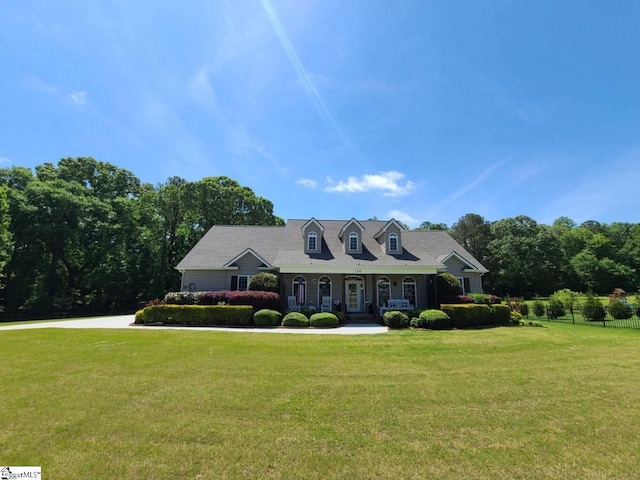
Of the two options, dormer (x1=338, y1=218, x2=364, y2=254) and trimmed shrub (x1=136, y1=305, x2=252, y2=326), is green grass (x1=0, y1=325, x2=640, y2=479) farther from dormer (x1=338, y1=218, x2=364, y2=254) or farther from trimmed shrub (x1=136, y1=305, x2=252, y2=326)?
dormer (x1=338, y1=218, x2=364, y2=254)

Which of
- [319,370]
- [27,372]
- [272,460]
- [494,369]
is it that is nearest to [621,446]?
[494,369]

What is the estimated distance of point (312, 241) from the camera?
23.9m

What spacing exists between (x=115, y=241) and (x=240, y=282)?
67.4 feet

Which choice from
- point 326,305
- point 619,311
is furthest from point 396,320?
point 619,311

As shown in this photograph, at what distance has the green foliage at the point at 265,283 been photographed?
2005cm

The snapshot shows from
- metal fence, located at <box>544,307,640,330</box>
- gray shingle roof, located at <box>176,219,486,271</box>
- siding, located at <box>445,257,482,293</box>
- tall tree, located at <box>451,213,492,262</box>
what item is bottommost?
metal fence, located at <box>544,307,640,330</box>

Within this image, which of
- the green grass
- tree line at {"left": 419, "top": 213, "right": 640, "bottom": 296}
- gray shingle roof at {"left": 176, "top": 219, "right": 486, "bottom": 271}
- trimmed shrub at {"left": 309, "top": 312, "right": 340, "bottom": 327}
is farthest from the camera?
tree line at {"left": 419, "top": 213, "right": 640, "bottom": 296}

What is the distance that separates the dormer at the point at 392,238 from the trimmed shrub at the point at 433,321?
768 centimetres

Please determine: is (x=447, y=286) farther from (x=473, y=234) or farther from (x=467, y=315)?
(x=473, y=234)

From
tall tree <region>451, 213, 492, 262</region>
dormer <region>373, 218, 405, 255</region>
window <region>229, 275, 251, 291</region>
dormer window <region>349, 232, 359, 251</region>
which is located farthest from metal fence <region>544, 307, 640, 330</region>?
tall tree <region>451, 213, 492, 262</region>

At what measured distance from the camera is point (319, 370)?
8078mm

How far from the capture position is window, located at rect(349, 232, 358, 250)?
24.0 meters

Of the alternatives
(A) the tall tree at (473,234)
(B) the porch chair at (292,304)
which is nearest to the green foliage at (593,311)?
(B) the porch chair at (292,304)

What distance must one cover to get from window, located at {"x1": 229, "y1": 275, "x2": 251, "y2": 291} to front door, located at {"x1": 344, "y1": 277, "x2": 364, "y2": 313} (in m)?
7.15
